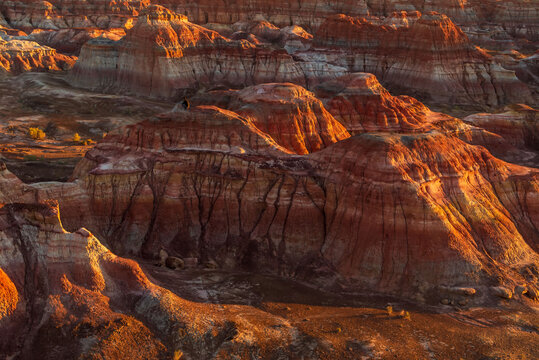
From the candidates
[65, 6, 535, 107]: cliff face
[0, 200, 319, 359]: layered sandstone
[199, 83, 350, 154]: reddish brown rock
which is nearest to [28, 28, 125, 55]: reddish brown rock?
[65, 6, 535, 107]: cliff face

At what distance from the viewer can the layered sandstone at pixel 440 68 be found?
6644 cm

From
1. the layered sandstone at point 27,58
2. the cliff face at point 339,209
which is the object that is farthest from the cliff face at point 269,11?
the cliff face at point 339,209

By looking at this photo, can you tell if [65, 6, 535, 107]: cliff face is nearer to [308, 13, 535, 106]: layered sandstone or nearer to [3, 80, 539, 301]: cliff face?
[308, 13, 535, 106]: layered sandstone

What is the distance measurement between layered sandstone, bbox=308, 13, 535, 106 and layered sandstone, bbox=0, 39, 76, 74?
3217 cm

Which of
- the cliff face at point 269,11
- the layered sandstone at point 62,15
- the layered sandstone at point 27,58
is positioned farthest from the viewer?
the cliff face at point 269,11

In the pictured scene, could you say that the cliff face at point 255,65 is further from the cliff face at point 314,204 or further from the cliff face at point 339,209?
the cliff face at point 339,209

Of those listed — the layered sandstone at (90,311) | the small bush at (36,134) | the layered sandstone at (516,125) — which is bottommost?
the small bush at (36,134)

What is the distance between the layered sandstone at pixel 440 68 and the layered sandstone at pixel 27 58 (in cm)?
3217

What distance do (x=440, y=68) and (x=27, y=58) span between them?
4961cm

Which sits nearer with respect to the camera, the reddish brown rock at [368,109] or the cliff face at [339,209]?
the cliff face at [339,209]

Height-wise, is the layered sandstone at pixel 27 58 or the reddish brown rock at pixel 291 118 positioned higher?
the reddish brown rock at pixel 291 118

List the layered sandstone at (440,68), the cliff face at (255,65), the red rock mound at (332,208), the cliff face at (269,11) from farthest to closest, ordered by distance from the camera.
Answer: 1. the cliff face at (269,11)
2. the layered sandstone at (440,68)
3. the cliff face at (255,65)
4. the red rock mound at (332,208)

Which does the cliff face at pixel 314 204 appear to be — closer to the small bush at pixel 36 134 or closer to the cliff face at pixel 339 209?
the cliff face at pixel 339 209

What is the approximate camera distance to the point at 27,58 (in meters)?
76.7
